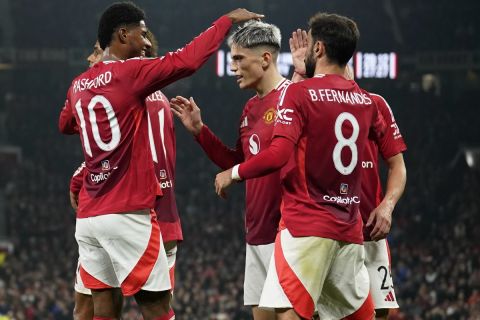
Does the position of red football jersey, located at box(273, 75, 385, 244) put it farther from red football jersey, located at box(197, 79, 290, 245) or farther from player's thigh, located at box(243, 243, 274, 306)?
player's thigh, located at box(243, 243, 274, 306)

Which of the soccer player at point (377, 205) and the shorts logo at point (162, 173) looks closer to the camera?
the soccer player at point (377, 205)

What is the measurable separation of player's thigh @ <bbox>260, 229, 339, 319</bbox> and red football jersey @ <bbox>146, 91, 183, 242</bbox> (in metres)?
1.34

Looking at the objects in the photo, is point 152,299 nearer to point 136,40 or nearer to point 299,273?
point 299,273

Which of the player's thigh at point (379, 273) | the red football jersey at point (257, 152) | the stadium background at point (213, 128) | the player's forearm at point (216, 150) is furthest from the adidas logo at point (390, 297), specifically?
the stadium background at point (213, 128)

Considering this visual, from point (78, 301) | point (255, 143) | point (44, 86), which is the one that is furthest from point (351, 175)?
point (44, 86)

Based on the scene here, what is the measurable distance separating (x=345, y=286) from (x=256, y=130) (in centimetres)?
128

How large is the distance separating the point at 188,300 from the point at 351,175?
14409 millimetres

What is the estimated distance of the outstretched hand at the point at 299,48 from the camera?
18.0ft

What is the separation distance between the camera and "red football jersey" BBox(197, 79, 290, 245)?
17.7ft

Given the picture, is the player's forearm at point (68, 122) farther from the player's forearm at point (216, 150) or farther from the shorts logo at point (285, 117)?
the shorts logo at point (285, 117)

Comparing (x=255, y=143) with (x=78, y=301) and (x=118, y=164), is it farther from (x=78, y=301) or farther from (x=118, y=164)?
(x=78, y=301)

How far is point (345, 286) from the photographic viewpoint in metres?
4.55

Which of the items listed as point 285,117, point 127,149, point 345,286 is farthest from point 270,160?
point 127,149

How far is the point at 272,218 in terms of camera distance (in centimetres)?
545
